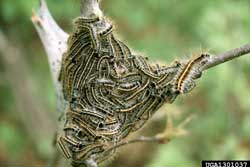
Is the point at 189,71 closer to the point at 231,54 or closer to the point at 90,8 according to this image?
the point at 231,54

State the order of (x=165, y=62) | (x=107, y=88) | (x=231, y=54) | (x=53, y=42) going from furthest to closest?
(x=53, y=42)
(x=165, y=62)
(x=107, y=88)
(x=231, y=54)

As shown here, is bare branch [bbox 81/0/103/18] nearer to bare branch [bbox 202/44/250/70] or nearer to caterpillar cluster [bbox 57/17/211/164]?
caterpillar cluster [bbox 57/17/211/164]

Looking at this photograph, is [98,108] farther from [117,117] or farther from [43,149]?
[43,149]

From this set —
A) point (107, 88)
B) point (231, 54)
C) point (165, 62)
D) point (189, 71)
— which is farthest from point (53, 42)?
point (231, 54)

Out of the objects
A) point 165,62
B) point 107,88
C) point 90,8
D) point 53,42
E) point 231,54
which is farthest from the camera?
point 53,42

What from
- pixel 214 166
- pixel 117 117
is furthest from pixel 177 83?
pixel 214 166

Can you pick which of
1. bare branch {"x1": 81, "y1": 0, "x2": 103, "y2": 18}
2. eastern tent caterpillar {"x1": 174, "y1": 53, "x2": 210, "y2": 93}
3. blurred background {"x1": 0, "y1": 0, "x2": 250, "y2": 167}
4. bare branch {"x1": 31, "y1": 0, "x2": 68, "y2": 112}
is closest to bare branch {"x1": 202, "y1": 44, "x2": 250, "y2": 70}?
eastern tent caterpillar {"x1": 174, "y1": 53, "x2": 210, "y2": 93}
